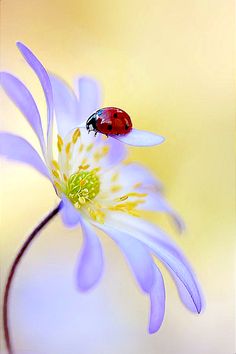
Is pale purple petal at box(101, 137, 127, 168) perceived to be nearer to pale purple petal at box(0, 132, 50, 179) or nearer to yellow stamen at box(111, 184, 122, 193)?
yellow stamen at box(111, 184, 122, 193)

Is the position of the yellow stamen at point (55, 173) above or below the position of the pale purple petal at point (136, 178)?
below

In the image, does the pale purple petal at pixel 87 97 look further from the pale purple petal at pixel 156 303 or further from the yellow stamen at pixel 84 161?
the pale purple petal at pixel 156 303

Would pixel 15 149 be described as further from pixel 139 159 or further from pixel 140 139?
pixel 139 159

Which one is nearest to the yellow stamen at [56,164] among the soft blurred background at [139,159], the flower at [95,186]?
the flower at [95,186]

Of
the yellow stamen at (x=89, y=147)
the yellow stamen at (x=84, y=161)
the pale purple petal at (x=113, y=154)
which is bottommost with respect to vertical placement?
the yellow stamen at (x=84, y=161)

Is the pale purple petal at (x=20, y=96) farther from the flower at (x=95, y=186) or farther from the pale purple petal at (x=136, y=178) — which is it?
the pale purple petal at (x=136, y=178)

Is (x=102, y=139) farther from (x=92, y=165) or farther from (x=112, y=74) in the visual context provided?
(x=112, y=74)

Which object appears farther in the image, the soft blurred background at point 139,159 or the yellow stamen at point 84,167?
the soft blurred background at point 139,159
